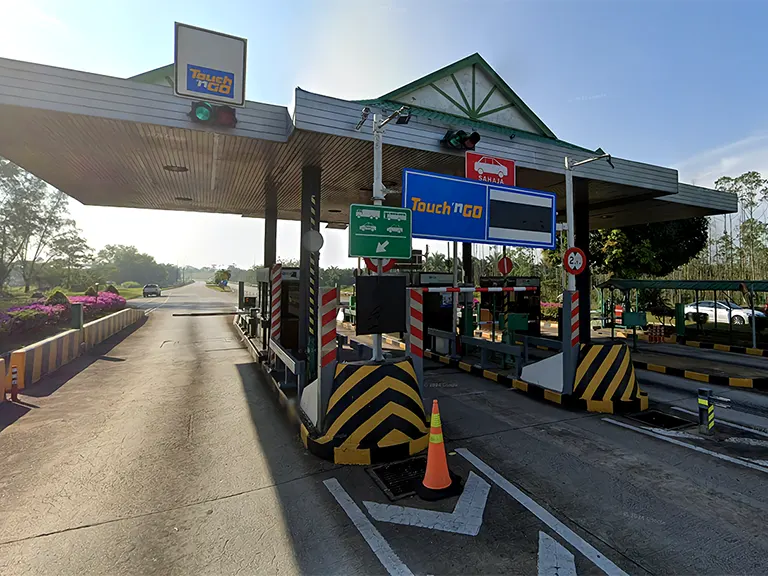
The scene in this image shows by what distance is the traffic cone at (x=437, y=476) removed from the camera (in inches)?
157

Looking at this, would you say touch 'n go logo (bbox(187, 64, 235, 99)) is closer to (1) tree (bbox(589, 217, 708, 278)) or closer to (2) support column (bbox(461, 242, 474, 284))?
(2) support column (bbox(461, 242, 474, 284))

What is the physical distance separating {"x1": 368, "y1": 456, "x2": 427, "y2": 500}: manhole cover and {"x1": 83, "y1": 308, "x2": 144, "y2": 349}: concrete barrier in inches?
478

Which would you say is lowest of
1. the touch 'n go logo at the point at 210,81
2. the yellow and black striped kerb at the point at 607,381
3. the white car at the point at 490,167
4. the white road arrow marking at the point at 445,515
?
the white road arrow marking at the point at 445,515

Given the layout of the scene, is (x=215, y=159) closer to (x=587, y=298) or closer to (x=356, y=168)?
(x=356, y=168)

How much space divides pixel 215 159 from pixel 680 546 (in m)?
9.44

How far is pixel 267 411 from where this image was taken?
6832 mm

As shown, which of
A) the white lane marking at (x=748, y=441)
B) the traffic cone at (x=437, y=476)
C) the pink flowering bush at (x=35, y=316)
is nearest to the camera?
the traffic cone at (x=437, y=476)

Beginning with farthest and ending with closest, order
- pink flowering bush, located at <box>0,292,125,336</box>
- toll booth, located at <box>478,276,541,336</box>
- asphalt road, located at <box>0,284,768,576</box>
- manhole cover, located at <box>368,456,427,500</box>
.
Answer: toll booth, located at <box>478,276,541,336</box>, pink flowering bush, located at <box>0,292,125,336</box>, manhole cover, located at <box>368,456,427,500</box>, asphalt road, located at <box>0,284,768,576</box>

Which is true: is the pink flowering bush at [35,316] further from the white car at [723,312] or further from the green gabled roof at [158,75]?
the white car at [723,312]

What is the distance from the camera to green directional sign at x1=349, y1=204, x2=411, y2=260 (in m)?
5.08

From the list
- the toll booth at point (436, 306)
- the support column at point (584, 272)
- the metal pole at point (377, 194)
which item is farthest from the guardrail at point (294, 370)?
the support column at point (584, 272)

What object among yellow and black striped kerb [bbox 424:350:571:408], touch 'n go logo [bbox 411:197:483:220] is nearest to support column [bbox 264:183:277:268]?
yellow and black striped kerb [bbox 424:350:571:408]

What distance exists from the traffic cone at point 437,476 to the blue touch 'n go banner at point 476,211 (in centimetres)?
344

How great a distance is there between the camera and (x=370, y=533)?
133 inches
